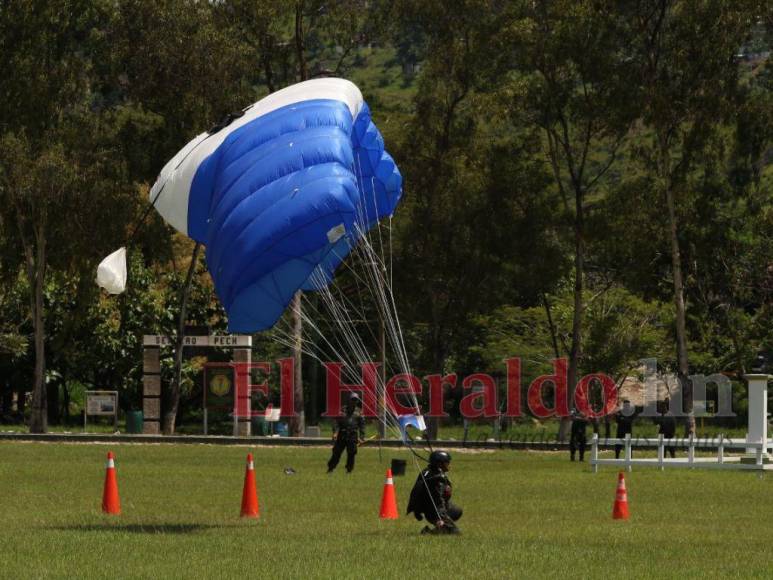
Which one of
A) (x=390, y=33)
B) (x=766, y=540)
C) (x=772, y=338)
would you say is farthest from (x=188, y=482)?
(x=772, y=338)

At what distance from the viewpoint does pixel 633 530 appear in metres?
22.4

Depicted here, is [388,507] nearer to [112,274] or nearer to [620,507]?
Answer: [620,507]

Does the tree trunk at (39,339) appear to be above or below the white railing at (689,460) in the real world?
above

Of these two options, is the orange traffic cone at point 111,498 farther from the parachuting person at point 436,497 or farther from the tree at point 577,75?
the tree at point 577,75

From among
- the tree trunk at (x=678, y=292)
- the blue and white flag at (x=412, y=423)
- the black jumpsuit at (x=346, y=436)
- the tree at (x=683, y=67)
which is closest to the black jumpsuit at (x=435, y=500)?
the blue and white flag at (x=412, y=423)

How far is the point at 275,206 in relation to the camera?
20.8 m

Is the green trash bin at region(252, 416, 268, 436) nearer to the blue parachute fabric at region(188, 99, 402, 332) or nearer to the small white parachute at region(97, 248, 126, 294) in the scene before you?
the blue parachute fabric at region(188, 99, 402, 332)

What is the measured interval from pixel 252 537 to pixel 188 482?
1194cm

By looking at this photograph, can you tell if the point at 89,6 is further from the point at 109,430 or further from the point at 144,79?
the point at 109,430

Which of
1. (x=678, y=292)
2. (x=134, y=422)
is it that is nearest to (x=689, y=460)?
(x=678, y=292)

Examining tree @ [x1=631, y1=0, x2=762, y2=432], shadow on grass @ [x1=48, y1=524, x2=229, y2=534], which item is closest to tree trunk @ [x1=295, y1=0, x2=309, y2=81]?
tree @ [x1=631, y1=0, x2=762, y2=432]

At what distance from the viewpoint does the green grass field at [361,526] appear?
680 inches

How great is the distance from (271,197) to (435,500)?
4.47 metres

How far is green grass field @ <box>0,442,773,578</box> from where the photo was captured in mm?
17281
